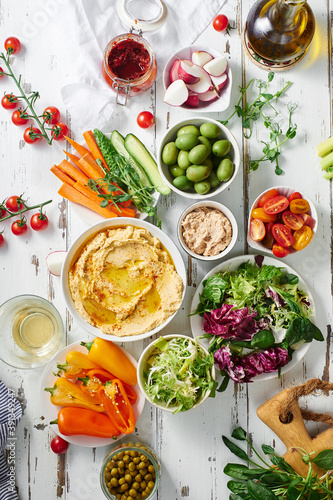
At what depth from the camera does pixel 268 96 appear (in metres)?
2.53

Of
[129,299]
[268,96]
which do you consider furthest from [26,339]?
[268,96]

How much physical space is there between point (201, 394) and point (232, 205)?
41.1 inches

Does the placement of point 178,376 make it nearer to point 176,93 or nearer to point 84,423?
point 84,423

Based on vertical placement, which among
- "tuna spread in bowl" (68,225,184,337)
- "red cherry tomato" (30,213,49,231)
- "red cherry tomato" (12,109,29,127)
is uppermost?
"red cherry tomato" (12,109,29,127)

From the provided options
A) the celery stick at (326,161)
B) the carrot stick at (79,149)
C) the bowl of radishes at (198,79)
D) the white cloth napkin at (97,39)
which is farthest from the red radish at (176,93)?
the celery stick at (326,161)

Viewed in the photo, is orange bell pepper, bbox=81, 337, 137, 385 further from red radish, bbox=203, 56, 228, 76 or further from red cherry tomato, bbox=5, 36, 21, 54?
red cherry tomato, bbox=5, 36, 21, 54

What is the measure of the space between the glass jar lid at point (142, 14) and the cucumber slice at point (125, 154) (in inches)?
24.2

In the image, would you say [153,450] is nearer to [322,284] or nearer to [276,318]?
[276,318]

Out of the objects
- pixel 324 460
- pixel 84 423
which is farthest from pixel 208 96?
pixel 324 460

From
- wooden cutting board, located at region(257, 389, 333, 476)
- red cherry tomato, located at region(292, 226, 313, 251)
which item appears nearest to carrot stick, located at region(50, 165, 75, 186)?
red cherry tomato, located at region(292, 226, 313, 251)

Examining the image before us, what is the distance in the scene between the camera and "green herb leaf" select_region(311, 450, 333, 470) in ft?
7.45

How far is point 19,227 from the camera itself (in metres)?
2.54

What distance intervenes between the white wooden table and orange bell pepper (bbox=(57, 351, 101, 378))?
0.19m

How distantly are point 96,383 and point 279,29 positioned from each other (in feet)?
6.68
